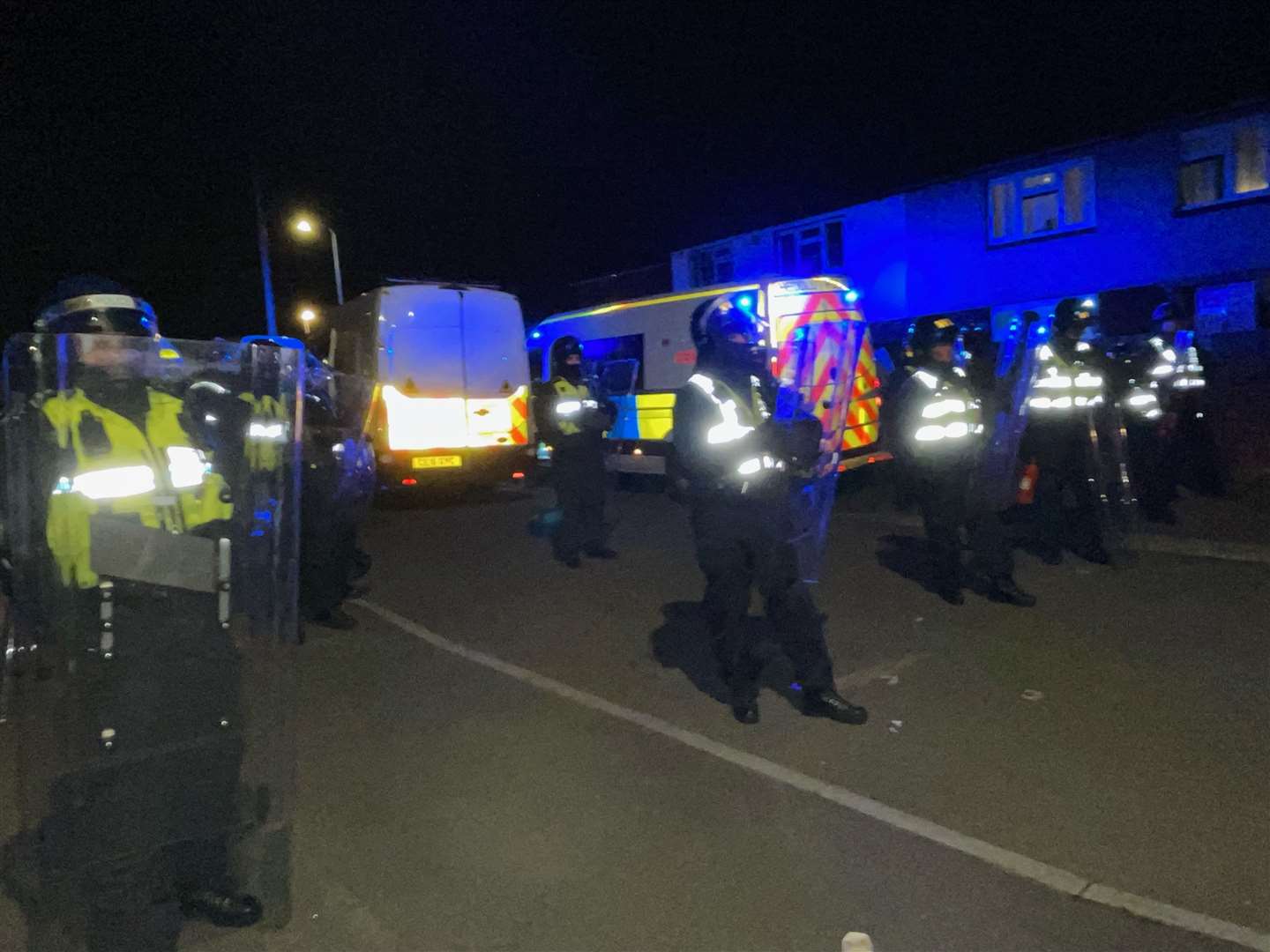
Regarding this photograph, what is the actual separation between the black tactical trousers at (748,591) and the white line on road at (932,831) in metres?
0.42

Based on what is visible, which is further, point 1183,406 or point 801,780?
point 1183,406

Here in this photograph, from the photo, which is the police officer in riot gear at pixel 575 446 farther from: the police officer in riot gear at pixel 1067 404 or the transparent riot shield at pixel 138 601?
the transparent riot shield at pixel 138 601

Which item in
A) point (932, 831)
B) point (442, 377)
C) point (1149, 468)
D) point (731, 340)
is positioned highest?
point (442, 377)

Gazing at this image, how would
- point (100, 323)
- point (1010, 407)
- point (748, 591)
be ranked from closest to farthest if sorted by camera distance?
point (100, 323), point (748, 591), point (1010, 407)

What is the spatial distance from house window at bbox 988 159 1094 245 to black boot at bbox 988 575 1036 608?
13.7 m

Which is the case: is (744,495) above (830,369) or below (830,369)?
below

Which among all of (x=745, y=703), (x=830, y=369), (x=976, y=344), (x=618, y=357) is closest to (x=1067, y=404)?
(x=976, y=344)

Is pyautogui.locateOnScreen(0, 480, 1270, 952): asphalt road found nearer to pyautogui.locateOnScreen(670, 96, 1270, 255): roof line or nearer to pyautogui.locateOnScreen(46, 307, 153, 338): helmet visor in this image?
pyautogui.locateOnScreen(46, 307, 153, 338): helmet visor

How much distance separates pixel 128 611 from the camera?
2.79 m

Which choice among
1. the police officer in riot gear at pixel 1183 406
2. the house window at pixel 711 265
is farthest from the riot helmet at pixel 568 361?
the house window at pixel 711 265

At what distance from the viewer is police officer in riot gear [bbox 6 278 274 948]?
8.81 feet

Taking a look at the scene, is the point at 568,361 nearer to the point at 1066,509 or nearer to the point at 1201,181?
the point at 1066,509

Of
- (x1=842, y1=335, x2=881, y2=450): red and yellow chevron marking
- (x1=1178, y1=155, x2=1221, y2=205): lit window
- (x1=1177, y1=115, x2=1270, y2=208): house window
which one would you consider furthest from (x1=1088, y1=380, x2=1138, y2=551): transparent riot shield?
(x1=1178, y1=155, x2=1221, y2=205): lit window

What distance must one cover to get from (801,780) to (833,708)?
628 mm
